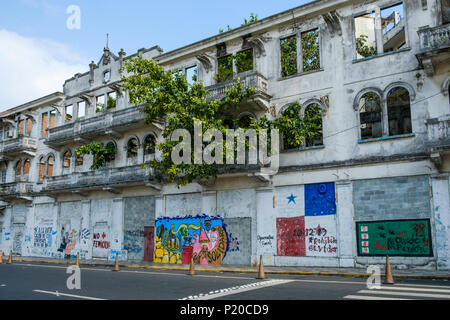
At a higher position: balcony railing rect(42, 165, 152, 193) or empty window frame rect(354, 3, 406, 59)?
empty window frame rect(354, 3, 406, 59)

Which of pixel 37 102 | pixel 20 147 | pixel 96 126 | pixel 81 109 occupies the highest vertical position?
pixel 37 102

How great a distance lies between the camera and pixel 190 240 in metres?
21.7

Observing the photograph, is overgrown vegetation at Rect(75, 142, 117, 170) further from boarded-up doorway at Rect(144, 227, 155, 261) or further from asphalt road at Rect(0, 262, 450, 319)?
asphalt road at Rect(0, 262, 450, 319)

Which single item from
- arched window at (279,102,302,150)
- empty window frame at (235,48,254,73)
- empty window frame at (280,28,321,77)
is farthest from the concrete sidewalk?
empty window frame at (235,48,254,73)

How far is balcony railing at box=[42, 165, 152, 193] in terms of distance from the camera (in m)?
23.6

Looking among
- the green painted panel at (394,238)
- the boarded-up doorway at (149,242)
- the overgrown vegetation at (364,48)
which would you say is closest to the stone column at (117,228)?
the boarded-up doorway at (149,242)

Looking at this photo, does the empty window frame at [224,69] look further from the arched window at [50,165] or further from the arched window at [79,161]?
the arched window at [50,165]

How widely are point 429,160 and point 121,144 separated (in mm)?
18130

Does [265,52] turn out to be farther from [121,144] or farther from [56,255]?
[56,255]

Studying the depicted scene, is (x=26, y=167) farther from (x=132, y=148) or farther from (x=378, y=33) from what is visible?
(x=378, y=33)

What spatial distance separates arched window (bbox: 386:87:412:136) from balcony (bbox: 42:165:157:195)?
13.1 m

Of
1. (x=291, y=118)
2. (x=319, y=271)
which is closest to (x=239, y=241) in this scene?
(x=319, y=271)

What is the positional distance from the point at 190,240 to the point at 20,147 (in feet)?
58.6

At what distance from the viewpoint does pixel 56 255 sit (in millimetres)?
28188
